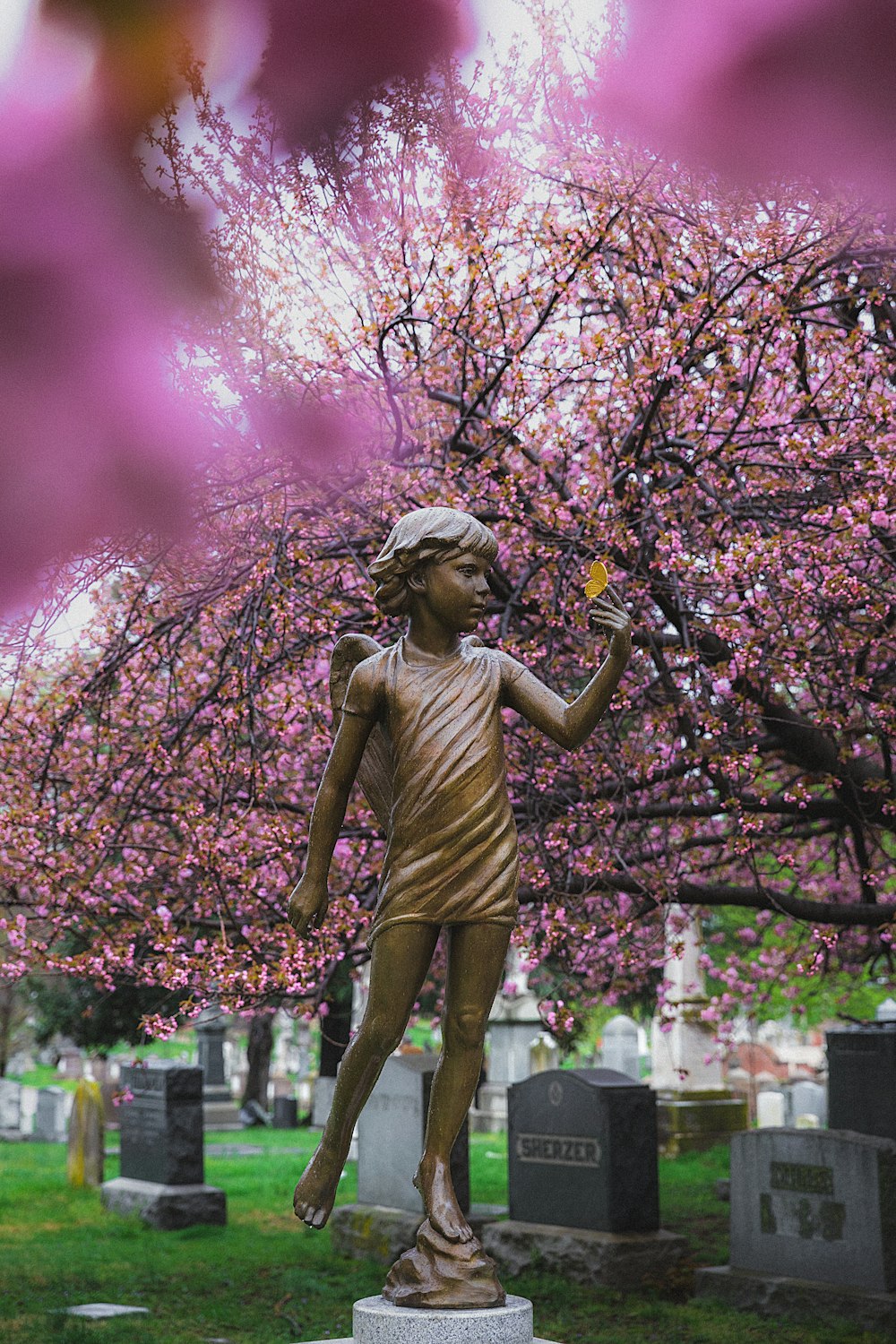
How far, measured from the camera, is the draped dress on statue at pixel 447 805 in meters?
3.89

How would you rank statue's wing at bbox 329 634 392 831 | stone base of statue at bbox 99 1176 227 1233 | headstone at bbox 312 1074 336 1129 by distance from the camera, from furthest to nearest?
headstone at bbox 312 1074 336 1129
stone base of statue at bbox 99 1176 227 1233
statue's wing at bbox 329 634 392 831

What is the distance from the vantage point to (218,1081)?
26422 mm

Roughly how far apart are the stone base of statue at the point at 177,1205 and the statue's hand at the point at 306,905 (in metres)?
8.80

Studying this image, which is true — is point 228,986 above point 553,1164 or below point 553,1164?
above

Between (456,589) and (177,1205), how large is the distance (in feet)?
31.1

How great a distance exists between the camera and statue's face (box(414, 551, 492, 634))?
13.3 feet

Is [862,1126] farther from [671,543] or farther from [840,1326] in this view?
[671,543]

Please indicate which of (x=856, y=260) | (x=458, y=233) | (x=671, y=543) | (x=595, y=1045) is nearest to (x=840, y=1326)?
(x=671, y=543)

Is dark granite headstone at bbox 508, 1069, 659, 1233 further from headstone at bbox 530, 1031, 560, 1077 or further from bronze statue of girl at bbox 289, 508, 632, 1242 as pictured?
headstone at bbox 530, 1031, 560, 1077

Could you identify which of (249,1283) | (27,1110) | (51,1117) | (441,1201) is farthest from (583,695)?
(27,1110)

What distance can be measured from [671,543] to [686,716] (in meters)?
0.98

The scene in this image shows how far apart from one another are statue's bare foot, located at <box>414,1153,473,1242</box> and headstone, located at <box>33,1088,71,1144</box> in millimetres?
19585

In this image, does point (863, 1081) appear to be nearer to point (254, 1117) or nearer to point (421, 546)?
point (421, 546)

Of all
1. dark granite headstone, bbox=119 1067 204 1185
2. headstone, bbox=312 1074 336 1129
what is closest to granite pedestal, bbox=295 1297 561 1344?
dark granite headstone, bbox=119 1067 204 1185
